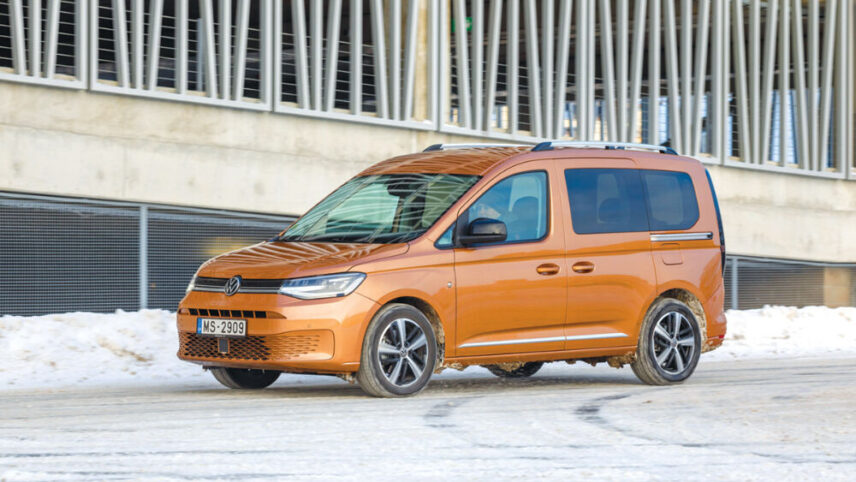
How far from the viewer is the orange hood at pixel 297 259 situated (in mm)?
10005

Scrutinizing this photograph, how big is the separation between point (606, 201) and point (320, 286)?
291 centimetres

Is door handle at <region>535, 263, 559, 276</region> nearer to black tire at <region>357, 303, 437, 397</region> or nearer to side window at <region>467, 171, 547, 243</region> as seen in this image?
side window at <region>467, 171, 547, 243</region>

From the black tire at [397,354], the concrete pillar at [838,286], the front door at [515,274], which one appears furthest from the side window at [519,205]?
the concrete pillar at [838,286]

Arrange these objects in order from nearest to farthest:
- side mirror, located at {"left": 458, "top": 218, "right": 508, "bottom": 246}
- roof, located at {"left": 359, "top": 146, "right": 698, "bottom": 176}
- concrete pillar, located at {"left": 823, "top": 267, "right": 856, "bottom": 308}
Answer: side mirror, located at {"left": 458, "top": 218, "right": 508, "bottom": 246} → roof, located at {"left": 359, "top": 146, "right": 698, "bottom": 176} → concrete pillar, located at {"left": 823, "top": 267, "right": 856, "bottom": 308}

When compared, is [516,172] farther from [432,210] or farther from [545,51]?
[545,51]

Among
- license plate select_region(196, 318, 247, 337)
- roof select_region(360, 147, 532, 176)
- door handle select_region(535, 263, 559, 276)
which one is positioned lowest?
license plate select_region(196, 318, 247, 337)

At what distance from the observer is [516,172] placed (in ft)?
36.8

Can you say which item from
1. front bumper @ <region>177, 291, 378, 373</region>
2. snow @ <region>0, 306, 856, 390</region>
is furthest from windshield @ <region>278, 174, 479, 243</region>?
snow @ <region>0, 306, 856, 390</region>

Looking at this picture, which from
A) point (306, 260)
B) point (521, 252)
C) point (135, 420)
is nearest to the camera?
point (135, 420)

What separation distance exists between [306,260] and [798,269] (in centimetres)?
1680

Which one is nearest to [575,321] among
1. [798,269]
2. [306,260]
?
[306,260]

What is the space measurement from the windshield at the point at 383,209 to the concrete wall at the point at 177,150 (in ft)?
21.1

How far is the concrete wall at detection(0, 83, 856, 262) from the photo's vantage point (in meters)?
17.0

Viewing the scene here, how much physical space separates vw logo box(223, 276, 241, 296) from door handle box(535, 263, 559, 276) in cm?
234
